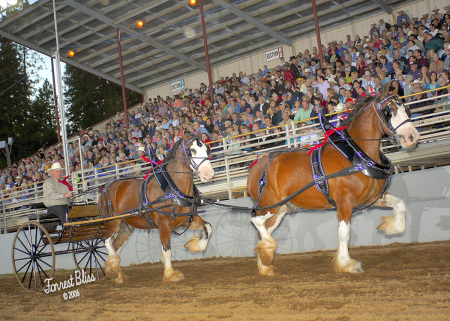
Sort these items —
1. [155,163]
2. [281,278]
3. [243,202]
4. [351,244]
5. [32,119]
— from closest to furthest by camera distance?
[281,278], [155,163], [351,244], [243,202], [32,119]

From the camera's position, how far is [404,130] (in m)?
6.15

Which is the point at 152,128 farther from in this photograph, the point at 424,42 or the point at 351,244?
the point at 351,244

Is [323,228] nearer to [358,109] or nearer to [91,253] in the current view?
[358,109]

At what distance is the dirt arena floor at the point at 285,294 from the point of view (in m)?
4.66

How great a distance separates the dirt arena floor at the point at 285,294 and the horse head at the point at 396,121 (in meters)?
1.63

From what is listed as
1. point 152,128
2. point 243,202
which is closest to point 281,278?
point 243,202

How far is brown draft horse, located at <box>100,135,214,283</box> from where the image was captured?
7770 mm

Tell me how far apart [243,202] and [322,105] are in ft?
11.1

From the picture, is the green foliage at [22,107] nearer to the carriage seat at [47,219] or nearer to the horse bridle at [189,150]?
the carriage seat at [47,219]

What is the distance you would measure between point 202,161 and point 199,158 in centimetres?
8

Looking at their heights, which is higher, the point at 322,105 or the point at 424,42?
the point at 424,42

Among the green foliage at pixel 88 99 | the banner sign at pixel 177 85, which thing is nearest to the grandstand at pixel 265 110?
the banner sign at pixel 177 85

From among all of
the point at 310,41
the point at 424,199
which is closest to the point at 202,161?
the point at 424,199

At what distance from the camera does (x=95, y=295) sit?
741 cm
